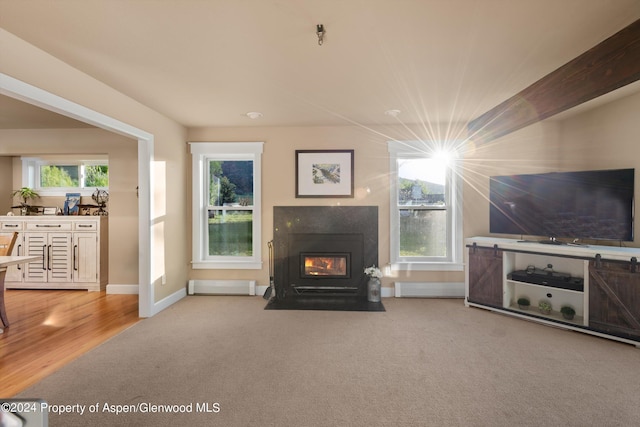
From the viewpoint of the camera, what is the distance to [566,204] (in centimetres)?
323

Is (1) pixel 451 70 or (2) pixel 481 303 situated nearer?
(1) pixel 451 70

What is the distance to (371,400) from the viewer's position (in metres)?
1.95

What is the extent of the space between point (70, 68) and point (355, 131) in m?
3.17

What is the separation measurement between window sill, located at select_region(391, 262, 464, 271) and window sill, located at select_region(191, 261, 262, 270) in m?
2.05

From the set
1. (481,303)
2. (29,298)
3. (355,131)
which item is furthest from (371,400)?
(29,298)

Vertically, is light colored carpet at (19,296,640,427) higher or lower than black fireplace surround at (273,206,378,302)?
lower

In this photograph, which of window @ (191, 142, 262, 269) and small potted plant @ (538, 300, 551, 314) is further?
window @ (191, 142, 262, 269)

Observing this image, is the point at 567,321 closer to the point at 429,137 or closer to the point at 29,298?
the point at 429,137

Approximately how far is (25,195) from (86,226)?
65.6 inches

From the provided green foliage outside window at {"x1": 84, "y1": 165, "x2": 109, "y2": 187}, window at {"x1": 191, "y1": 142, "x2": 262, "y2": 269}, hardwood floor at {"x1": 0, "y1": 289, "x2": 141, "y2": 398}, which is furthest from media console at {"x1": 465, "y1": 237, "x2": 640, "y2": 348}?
green foliage outside window at {"x1": 84, "y1": 165, "x2": 109, "y2": 187}

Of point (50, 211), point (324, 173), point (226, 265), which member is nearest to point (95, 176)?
point (50, 211)

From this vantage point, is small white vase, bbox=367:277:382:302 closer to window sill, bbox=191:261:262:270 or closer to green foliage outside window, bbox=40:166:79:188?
window sill, bbox=191:261:262:270

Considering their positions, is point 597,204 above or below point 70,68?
below

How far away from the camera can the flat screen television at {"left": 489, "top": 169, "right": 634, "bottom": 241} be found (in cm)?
292
